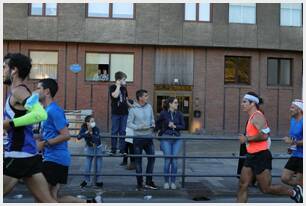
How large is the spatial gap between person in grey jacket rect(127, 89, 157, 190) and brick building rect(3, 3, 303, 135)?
15.2m

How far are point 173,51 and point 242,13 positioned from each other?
4.33 metres

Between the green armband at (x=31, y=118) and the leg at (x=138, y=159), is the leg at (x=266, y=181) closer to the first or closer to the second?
the leg at (x=138, y=159)

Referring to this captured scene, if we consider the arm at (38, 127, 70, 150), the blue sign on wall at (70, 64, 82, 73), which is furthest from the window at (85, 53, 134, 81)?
the arm at (38, 127, 70, 150)

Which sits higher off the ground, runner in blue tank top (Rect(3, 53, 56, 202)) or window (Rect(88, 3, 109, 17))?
window (Rect(88, 3, 109, 17))

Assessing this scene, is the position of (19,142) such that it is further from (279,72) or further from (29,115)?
(279,72)

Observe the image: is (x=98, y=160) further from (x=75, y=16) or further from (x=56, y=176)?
(x=75, y=16)

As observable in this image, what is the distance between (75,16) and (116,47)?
2.62m

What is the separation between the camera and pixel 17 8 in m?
23.6

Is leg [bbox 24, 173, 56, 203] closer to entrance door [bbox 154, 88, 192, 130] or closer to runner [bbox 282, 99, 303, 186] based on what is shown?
runner [bbox 282, 99, 303, 186]

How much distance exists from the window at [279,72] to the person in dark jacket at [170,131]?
17.5 m

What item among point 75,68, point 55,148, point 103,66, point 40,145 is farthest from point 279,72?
point 40,145

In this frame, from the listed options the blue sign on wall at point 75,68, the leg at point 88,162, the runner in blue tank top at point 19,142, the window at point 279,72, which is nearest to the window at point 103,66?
the blue sign on wall at point 75,68

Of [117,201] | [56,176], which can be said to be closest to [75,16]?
[117,201]

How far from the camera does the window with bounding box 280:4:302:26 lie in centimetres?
2547
